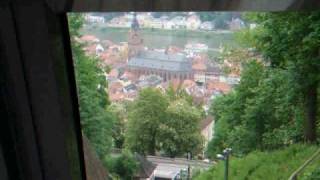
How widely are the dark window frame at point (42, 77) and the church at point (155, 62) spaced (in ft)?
1.94

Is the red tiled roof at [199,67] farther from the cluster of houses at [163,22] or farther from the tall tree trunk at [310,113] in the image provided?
the tall tree trunk at [310,113]

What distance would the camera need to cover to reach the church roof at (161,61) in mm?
1513

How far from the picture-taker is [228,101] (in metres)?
4.04

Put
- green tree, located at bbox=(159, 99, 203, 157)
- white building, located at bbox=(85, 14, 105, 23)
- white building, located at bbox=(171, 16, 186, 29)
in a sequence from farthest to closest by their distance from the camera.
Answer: green tree, located at bbox=(159, 99, 203, 157) < white building, located at bbox=(171, 16, 186, 29) < white building, located at bbox=(85, 14, 105, 23)

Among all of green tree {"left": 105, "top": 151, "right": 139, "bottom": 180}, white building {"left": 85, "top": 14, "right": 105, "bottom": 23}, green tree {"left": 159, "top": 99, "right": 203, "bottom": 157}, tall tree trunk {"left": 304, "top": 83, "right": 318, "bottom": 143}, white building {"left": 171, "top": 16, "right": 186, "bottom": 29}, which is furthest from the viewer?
tall tree trunk {"left": 304, "top": 83, "right": 318, "bottom": 143}

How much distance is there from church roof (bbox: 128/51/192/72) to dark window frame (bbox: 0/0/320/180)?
0.66m

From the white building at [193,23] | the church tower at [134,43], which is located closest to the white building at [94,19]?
the white building at [193,23]

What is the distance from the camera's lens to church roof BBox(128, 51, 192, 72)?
151cm

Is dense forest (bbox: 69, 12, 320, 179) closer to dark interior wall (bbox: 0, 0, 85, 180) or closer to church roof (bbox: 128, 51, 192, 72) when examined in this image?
church roof (bbox: 128, 51, 192, 72)

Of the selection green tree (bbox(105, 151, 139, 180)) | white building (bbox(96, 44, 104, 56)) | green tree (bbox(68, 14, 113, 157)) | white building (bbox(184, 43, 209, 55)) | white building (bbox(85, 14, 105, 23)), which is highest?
white building (bbox(85, 14, 105, 23))

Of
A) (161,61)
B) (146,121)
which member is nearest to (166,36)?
(161,61)

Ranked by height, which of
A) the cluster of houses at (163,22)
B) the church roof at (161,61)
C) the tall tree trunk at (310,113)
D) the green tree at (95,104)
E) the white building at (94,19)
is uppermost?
the white building at (94,19)

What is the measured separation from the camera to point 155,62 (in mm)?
1561

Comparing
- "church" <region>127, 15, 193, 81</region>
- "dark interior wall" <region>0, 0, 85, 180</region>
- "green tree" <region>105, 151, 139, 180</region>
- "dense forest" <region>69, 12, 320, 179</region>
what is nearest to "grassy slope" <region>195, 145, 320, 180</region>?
"dense forest" <region>69, 12, 320, 179</region>
